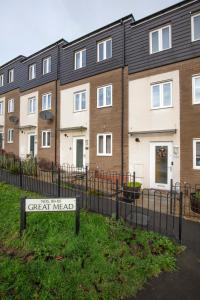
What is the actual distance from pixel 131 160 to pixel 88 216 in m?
6.56

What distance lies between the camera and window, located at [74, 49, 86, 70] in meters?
14.5

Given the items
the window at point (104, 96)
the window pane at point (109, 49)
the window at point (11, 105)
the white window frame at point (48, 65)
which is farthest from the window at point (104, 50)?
the window at point (11, 105)

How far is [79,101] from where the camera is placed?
14516mm

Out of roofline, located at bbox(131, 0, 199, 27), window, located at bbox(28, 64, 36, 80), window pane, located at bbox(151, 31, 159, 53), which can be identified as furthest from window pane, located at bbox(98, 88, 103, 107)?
window, located at bbox(28, 64, 36, 80)

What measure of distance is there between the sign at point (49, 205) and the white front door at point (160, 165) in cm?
731

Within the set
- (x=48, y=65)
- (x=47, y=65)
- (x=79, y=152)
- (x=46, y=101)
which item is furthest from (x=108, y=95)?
(x=47, y=65)

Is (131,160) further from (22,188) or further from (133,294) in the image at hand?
(133,294)

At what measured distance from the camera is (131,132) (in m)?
11.6

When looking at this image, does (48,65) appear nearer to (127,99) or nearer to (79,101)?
→ (79,101)

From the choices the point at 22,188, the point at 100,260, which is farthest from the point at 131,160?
the point at 100,260

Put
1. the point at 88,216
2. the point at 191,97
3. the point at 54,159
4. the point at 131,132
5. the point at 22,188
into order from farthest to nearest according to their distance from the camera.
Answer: the point at 54,159 → the point at 131,132 → the point at 191,97 → the point at 22,188 → the point at 88,216

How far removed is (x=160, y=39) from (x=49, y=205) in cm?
1100

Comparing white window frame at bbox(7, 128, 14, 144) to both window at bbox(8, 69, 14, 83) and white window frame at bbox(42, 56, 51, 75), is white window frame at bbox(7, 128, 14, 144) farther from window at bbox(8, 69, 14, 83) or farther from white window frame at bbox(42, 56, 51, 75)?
white window frame at bbox(42, 56, 51, 75)

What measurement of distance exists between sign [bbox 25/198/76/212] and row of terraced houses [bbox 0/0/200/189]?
7.31 metres
